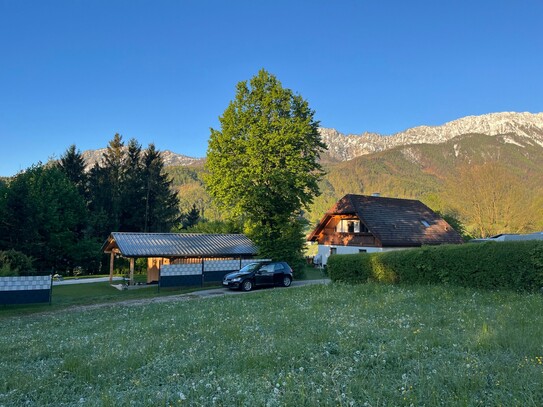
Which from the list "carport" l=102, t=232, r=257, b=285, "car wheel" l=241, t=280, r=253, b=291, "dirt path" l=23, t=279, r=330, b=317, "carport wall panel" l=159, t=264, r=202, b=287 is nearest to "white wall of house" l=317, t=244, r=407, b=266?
"carport" l=102, t=232, r=257, b=285

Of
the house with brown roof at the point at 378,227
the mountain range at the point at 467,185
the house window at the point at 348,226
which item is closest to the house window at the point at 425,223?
the house with brown roof at the point at 378,227

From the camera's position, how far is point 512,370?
5043mm

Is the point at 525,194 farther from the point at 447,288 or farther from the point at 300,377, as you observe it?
the point at 300,377

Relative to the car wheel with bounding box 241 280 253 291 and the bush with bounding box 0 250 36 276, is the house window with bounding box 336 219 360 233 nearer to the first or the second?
the car wheel with bounding box 241 280 253 291

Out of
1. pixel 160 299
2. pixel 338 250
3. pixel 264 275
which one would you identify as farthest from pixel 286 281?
pixel 338 250

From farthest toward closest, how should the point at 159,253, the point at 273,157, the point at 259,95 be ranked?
the point at 259,95
the point at 273,157
the point at 159,253

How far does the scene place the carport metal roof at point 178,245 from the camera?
2727 cm

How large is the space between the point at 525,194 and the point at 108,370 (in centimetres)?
6000

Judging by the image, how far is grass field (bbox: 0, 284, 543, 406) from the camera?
474 centimetres

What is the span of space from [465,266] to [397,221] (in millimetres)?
25780

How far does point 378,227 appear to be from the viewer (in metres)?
37.0

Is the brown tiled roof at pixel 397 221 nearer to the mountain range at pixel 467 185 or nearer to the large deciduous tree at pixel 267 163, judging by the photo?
the mountain range at pixel 467 185

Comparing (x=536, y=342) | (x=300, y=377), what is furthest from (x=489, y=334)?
(x=300, y=377)

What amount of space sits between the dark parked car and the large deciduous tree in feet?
22.8
